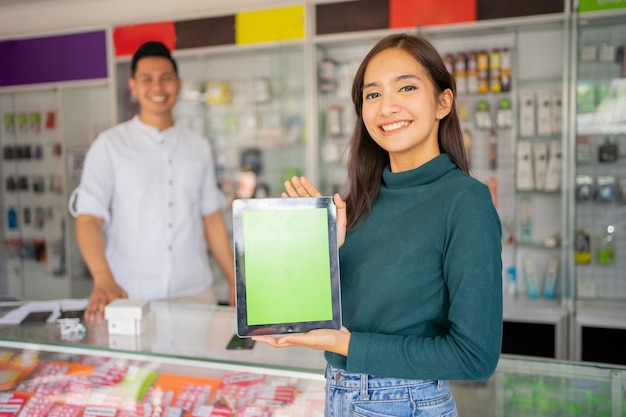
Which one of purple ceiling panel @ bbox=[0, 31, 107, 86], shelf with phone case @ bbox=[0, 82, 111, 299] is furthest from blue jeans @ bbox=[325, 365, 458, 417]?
shelf with phone case @ bbox=[0, 82, 111, 299]

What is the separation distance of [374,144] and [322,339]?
541 mm

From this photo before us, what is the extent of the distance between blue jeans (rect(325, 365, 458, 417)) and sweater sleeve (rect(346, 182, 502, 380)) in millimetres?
56

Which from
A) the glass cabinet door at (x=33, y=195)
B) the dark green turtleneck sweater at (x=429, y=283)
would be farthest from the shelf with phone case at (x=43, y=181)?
the dark green turtleneck sweater at (x=429, y=283)

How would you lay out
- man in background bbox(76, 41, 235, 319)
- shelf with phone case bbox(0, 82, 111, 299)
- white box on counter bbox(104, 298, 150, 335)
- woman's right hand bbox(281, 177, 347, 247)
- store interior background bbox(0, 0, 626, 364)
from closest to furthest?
woman's right hand bbox(281, 177, 347, 247), white box on counter bbox(104, 298, 150, 335), man in background bbox(76, 41, 235, 319), store interior background bbox(0, 0, 626, 364), shelf with phone case bbox(0, 82, 111, 299)

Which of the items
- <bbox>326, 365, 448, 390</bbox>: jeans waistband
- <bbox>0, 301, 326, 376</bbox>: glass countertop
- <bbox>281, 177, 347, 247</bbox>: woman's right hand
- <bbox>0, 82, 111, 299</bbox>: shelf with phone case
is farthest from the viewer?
<bbox>0, 82, 111, 299</bbox>: shelf with phone case

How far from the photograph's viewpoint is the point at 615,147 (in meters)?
3.92

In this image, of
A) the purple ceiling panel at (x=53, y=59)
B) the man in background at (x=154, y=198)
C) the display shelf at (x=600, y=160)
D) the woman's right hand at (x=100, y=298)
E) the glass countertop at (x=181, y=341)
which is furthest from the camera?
the purple ceiling panel at (x=53, y=59)

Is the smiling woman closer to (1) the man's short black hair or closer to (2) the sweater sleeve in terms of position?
(2) the sweater sleeve

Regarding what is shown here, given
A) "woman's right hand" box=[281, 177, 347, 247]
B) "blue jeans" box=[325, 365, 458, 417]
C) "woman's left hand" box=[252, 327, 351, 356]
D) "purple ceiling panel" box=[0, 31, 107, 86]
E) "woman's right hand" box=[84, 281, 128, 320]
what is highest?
"purple ceiling panel" box=[0, 31, 107, 86]

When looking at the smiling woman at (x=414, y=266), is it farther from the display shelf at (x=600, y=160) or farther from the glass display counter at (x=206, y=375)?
the display shelf at (x=600, y=160)

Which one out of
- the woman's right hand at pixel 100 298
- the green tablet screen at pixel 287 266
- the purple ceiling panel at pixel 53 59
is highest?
the purple ceiling panel at pixel 53 59

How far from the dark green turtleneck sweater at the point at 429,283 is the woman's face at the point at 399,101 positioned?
78 millimetres

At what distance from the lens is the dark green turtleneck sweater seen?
1033 mm

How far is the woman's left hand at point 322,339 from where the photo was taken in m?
1.12
